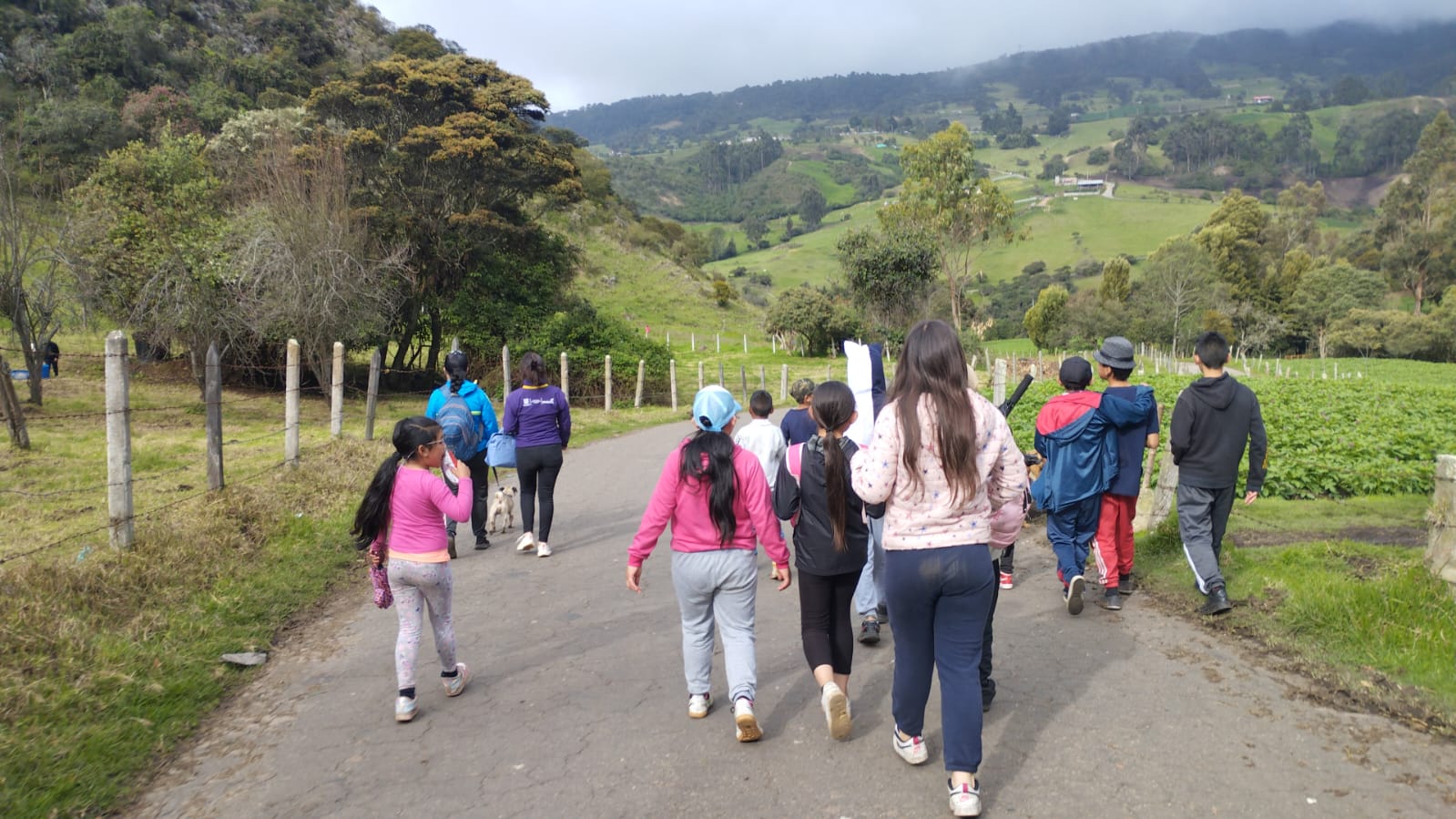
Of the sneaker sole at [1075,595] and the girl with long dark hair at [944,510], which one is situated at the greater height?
the girl with long dark hair at [944,510]

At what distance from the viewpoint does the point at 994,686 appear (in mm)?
4402

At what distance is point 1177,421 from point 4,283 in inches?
A: 730

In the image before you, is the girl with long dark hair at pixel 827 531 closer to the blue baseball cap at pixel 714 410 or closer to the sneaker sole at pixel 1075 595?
the blue baseball cap at pixel 714 410

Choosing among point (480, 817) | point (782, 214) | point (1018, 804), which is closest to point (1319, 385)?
point (1018, 804)

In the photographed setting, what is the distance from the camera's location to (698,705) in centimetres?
430

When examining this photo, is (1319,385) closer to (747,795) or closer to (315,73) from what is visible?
(747,795)

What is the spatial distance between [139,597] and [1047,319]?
64356mm

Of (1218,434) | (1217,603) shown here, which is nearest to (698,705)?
(1217,603)

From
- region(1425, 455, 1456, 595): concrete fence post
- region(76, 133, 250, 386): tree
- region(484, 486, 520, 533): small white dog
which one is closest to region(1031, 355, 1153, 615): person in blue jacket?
region(1425, 455, 1456, 595): concrete fence post

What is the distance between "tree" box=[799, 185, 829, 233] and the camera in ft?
511

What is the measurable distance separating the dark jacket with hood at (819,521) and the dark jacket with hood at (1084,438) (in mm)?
2374

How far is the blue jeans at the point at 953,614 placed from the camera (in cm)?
334

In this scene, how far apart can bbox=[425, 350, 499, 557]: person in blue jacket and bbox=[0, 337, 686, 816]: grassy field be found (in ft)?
3.85

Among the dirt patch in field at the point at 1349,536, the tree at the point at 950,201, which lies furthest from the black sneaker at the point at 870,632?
the tree at the point at 950,201
